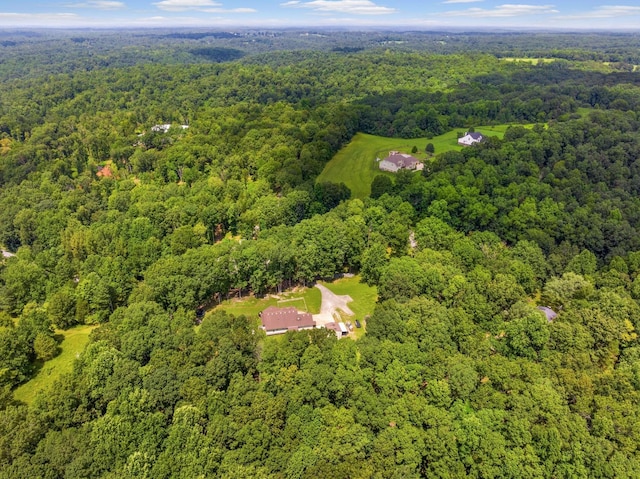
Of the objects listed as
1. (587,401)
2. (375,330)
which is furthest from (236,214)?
(587,401)

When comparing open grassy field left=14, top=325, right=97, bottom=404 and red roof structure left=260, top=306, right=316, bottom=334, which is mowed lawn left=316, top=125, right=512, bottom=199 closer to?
red roof structure left=260, top=306, right=316, bottom=334

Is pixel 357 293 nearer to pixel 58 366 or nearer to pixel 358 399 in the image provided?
pixel 358 399

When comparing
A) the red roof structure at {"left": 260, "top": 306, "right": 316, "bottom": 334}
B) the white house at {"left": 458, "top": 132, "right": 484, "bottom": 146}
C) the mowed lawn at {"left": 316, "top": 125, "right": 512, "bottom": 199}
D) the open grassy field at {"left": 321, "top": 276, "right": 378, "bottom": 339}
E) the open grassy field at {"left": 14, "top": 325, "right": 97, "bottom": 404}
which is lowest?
the open grassy field at {"left": 14, "top": 325, "right": 97, "bottom": 404}

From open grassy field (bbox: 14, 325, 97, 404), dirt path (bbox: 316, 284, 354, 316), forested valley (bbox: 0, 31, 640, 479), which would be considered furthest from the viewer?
dirt path (bbox: 316, 284, 354, 316)

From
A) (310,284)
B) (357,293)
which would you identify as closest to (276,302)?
(310,284)

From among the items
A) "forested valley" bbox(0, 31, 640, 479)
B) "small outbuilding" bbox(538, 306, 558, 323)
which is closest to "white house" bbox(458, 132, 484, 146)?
"forested valley" bbox(0, 31, 640, 479)

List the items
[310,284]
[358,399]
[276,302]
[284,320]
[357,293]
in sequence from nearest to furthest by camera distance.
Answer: [358,399], [284,320], [276,302], [357,293], [310,284]

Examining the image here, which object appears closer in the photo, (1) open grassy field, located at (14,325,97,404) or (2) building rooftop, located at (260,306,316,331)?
(1) open grassy field, located at (14,325,97,404)
